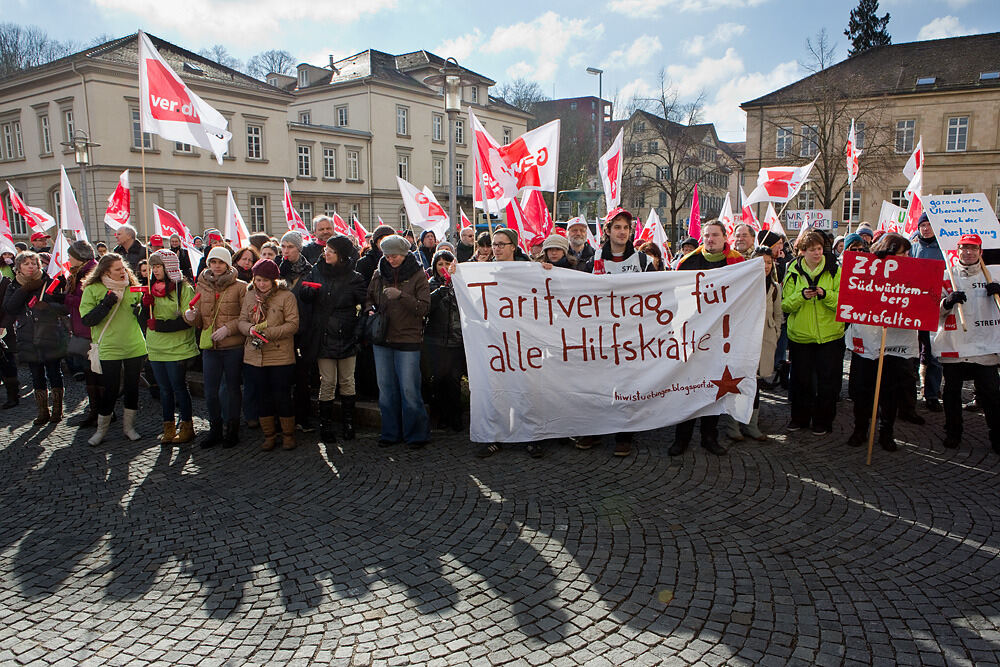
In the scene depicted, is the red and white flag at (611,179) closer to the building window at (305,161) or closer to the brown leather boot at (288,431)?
the brown leather boot at (288,431)

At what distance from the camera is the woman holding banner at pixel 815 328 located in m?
6.39

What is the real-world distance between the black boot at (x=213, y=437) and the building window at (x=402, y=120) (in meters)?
49.6

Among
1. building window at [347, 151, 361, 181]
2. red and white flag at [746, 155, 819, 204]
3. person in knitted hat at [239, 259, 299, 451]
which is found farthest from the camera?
building window at [347, 151, 361, 181]

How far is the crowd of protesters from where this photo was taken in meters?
6.16

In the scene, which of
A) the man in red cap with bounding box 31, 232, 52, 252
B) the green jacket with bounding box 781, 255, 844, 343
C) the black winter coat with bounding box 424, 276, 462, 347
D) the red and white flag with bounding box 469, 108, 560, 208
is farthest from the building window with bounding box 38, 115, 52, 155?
the green jacket with bounding box 781, 255, 844, 343

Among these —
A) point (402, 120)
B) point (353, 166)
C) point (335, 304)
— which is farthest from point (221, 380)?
point (402, 120)

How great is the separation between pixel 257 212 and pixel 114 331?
39048mm

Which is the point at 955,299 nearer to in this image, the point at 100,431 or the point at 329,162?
the point at 100,431

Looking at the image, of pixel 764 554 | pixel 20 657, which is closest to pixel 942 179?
pixel 764 554

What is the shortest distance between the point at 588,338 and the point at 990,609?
336 centimetres

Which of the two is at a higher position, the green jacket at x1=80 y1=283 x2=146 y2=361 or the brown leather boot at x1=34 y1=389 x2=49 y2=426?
the green jacket at x1=80 y1=283 x2=146 y2=361

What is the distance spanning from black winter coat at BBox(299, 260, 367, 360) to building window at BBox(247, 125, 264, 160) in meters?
39.8

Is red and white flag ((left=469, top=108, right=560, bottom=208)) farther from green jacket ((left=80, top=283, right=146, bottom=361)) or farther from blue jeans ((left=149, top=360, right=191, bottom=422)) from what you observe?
green jacket ((left=80, top=283, right=146, bottom=361))

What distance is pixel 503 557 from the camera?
4215 millimetres
